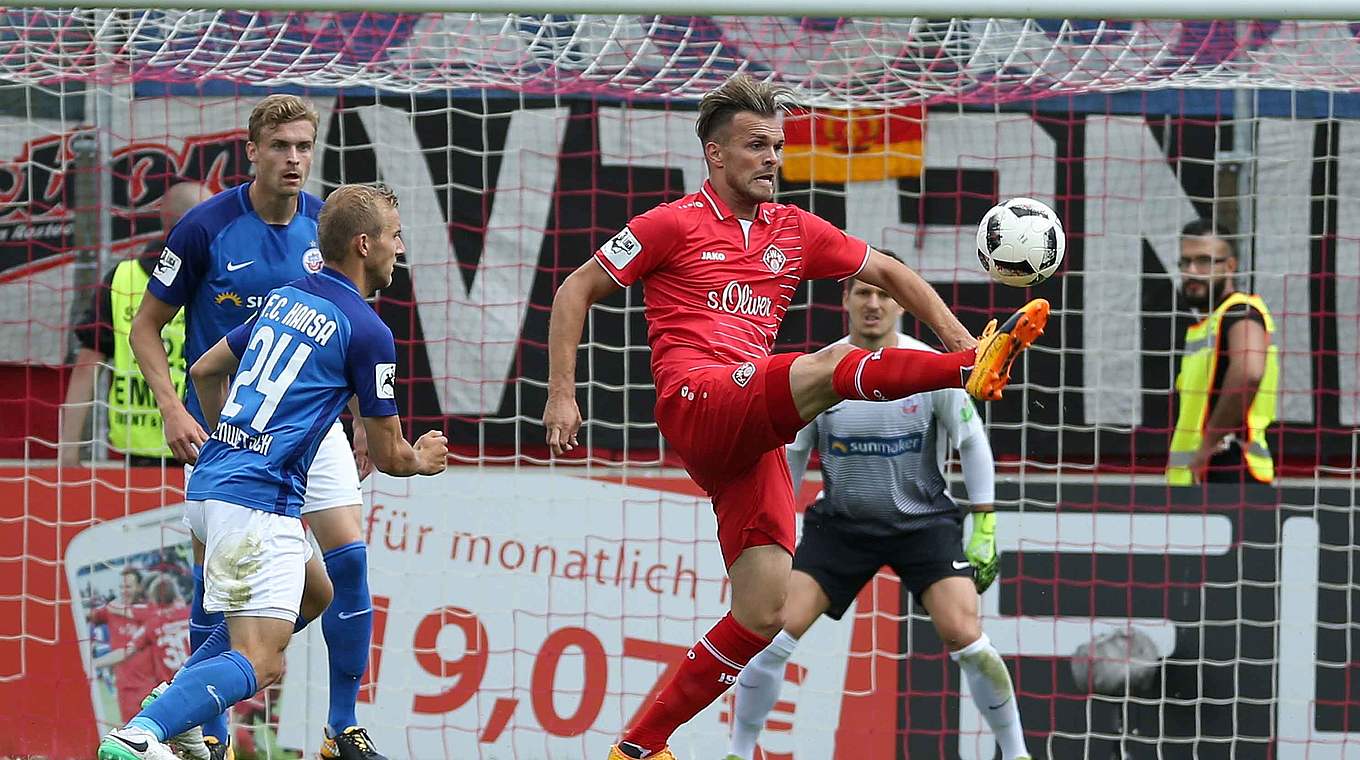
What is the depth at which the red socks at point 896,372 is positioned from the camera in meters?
4.46

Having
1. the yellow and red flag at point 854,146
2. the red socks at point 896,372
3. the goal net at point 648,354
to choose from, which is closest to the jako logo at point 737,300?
the red socks at point 896,372

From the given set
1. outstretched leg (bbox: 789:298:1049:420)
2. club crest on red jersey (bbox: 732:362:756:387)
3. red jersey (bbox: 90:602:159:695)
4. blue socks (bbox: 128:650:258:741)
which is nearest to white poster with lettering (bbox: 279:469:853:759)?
red jersey (bbox: 90:602:159:695)

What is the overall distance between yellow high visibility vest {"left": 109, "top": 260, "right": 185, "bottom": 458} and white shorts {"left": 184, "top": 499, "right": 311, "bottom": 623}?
284 centimetres

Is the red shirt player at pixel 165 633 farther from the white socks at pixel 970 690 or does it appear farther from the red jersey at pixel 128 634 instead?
the white socks at pixel 970 690

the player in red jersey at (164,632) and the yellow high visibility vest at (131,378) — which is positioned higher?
the yellow high visibility vest at (131,378)

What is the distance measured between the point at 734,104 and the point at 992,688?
2.47 meters

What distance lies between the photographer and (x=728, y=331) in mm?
5355

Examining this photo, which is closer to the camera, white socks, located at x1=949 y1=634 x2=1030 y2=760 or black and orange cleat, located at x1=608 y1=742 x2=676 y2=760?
black and orange cleat, located at x1=608 y1=742 x2=676 y2=760

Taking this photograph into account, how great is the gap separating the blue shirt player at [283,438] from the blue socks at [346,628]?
2.19ft

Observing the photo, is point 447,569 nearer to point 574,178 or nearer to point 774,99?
point 574,178

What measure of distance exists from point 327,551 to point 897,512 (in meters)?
2.21

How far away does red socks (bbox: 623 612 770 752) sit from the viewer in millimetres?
5223

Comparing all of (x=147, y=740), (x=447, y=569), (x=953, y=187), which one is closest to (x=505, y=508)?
(x=447, y=569)

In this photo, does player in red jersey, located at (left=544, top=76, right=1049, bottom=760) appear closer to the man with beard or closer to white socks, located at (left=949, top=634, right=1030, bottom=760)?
white socks, located at (left=949, top=634, right=1030, bottom=760)
